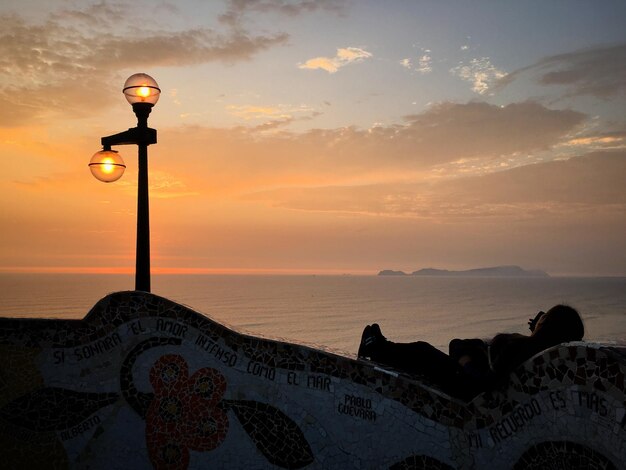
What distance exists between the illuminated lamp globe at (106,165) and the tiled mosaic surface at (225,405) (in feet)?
8.17

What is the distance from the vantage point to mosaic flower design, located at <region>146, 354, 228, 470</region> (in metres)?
5.55

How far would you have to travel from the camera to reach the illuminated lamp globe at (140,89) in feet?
23.9

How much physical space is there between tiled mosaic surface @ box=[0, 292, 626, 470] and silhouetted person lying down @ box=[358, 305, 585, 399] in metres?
0.21

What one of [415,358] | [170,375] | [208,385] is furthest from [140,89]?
[415,358]

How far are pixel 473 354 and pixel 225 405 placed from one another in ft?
7.99

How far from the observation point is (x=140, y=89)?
24.0ft

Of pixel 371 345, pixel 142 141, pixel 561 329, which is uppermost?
pixel 142 141

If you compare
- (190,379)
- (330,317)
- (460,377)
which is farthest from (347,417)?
(330,317)

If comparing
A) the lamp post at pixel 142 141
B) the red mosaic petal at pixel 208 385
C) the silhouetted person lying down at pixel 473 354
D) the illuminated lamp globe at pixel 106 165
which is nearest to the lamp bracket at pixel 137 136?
the lamp post at pixel 142 141

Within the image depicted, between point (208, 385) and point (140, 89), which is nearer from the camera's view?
point (208, 385)

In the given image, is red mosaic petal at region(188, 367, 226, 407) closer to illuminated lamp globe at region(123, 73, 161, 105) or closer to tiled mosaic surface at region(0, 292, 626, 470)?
tiled mosaic surface at region(0, 292, 626, 470)

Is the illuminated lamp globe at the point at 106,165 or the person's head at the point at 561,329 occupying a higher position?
the illuminated lamp globe at the point at 106,165

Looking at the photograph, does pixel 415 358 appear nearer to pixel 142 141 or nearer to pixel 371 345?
pixel 371 345

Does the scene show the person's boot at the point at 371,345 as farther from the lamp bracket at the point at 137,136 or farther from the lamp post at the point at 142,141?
the lamp bracket at the point at 137,136
